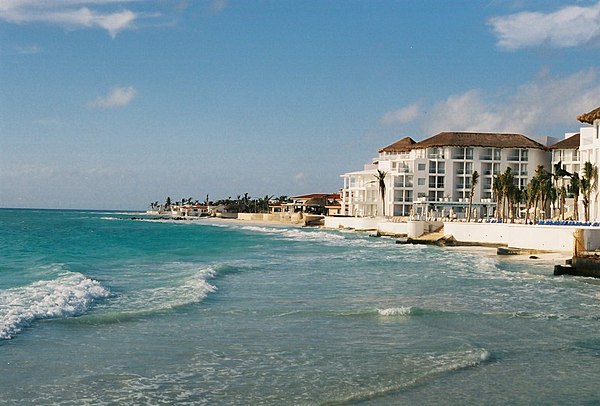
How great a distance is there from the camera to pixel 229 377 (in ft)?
39.4

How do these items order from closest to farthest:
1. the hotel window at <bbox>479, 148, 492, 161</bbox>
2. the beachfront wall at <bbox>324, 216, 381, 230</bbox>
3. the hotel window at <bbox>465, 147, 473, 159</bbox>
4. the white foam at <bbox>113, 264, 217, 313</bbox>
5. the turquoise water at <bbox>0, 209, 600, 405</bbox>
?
the turquoise water at <bbox>0, 209, 600, 405</bbox>, the white foam at <bbox>113, 264, 217, 313</bbox>, the beachfront wall at <bbox>324, 216, 381, 230</bbox>, the hotel window at <bbox>465, 147, 473, 159</bbox>, the hotel window at <bbox>479, 148, 492, 161</bbox>

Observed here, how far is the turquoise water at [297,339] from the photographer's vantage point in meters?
11.3

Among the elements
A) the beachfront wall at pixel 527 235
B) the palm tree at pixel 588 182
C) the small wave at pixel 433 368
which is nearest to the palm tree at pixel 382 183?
the beachfront wall at pixel 527 235

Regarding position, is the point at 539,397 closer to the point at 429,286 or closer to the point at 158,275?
Result: the point at 429,286

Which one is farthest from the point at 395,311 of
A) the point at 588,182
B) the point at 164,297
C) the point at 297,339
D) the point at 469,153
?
the point at 469,153

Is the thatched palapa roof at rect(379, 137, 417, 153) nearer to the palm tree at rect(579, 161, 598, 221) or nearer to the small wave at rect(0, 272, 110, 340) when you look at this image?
the palm tree at rect(579, 161, 598, 221)

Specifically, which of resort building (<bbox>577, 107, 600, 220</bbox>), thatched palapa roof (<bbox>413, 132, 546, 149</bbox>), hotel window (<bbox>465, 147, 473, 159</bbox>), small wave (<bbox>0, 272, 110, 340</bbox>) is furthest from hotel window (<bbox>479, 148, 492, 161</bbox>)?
small wave (<bbox>0, 272, 110, 340</bbox>)

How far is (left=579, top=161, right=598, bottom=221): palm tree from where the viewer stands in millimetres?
48906

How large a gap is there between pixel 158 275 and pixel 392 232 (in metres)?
43.3

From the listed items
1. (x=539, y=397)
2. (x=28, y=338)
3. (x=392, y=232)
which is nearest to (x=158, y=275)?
(x=28, y=338)

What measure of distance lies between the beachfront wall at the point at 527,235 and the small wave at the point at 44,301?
24.7m

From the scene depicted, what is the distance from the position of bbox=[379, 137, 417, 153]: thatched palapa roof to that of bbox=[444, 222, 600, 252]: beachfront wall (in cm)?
4331

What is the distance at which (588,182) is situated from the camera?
48844 millimetres

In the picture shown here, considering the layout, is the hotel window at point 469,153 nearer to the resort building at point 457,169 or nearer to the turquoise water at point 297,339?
the resort building at point 457,169
